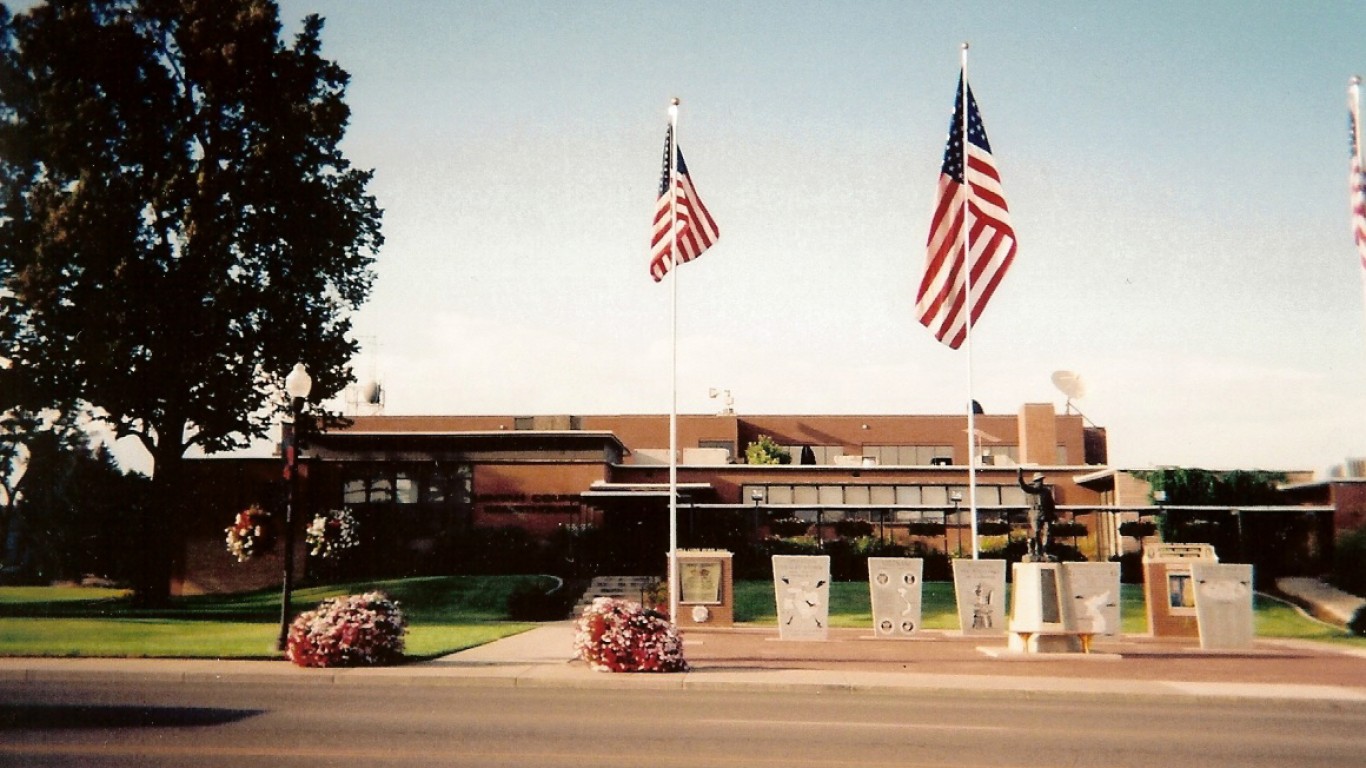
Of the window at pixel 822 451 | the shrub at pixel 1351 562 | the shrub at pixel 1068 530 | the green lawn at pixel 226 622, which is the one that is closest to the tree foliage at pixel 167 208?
the green lawn at pixel 226 622

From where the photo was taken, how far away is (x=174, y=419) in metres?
34.9

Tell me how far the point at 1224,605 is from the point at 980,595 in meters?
5.13

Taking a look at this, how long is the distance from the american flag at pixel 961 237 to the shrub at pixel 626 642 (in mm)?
8667

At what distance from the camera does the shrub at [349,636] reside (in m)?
18.4

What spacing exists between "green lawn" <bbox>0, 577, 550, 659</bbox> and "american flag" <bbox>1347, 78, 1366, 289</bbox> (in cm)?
1839

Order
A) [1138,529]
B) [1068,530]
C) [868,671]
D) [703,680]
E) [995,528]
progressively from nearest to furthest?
[703,680] < [868,671] < [1138,529] < [1068,530] < [995,528]

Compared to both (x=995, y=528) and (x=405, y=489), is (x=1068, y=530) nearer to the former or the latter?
(x=995, y=528)

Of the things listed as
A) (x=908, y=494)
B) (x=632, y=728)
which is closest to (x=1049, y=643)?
(x=632, y=728)

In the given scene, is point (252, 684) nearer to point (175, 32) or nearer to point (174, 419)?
point (174, 419)

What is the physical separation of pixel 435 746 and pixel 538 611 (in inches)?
829

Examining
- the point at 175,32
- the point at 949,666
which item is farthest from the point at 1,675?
the point at 175,32

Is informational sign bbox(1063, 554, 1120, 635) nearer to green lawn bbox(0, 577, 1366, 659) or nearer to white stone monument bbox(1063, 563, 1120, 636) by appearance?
white stone monument bbox(1063, 563, 1120, 636)

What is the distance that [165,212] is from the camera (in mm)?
33844

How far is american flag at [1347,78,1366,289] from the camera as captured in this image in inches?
780
